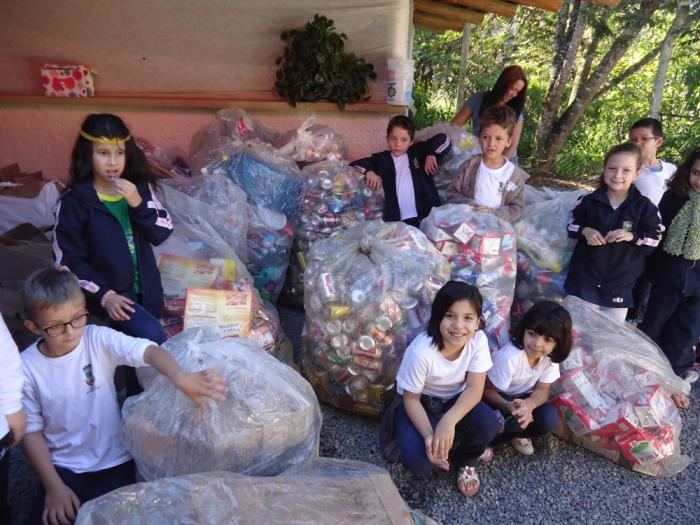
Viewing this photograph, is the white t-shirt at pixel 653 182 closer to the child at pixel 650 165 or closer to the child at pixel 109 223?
the child at pixel 650 165

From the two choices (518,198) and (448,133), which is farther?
(448,133)

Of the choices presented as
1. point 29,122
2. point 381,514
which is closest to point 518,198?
point 381,514

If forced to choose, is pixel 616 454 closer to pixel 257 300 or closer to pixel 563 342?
pixel 563 342

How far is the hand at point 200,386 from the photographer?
4.93 feet

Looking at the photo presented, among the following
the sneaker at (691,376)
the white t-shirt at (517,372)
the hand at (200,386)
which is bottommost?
the sneaker at (691,376)

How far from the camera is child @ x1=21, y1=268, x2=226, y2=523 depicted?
4.99ft

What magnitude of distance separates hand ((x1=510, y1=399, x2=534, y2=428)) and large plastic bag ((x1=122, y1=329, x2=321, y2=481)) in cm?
87

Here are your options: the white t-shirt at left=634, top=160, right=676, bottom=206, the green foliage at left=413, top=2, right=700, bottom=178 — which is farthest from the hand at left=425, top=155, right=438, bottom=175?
the green foliage at left=413, top=2, right=700, bottom=178

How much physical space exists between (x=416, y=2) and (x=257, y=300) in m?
4.28

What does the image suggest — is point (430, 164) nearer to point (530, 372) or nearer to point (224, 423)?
point (530, 372)

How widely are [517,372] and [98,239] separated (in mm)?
1778

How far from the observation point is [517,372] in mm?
2145

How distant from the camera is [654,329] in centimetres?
282

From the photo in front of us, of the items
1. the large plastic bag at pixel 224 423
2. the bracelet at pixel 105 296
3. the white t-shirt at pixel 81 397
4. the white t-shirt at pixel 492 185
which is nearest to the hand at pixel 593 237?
the white t-shirt at pixel 492 185
